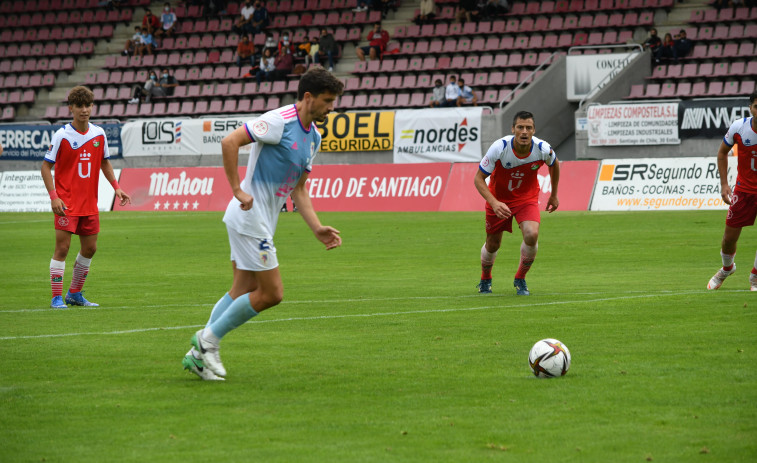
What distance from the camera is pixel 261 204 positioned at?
7.65 metres

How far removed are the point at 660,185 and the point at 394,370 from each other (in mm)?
20364

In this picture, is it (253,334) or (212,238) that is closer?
(253,334)

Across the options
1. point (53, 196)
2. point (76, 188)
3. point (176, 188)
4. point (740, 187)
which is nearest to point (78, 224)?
point (76, 188)

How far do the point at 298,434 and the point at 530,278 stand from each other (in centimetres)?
955

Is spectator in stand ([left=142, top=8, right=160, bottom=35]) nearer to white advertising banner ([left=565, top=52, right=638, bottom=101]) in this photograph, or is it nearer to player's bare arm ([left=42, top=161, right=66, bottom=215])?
white advertising banner ([left=565, top=52, right=638, bottom=101])

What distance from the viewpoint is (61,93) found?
1870 inches

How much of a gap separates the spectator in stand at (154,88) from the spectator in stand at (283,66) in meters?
4.96

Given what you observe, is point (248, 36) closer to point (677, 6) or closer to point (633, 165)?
point (677, 6)

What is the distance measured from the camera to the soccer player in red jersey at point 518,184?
12766mm

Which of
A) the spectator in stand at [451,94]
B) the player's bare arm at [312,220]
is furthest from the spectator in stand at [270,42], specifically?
the player's bare arm at [312,220]

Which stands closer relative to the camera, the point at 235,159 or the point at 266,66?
the point at 235,159

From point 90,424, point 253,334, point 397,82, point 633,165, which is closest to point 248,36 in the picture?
point 397,82

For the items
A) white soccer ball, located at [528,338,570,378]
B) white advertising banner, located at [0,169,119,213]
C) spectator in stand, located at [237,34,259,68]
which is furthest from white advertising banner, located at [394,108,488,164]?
white soccer ball, located at [528,338,570,378]

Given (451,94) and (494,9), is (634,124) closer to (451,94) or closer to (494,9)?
(451,94)
